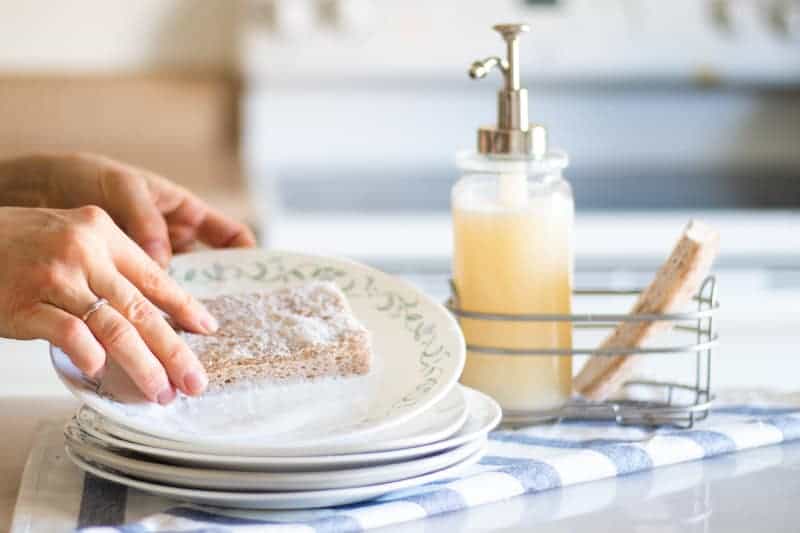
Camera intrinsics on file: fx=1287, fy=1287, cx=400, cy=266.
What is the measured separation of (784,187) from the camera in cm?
259

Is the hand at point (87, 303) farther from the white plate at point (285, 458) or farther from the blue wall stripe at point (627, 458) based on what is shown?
the blue wall stripe at point (627, 458)

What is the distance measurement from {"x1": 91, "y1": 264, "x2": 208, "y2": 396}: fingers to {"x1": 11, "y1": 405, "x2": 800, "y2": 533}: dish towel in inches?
2.8

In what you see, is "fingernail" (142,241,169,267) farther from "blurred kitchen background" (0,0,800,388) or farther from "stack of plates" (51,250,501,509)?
"blurred kitchen background" (0,0,800,388)

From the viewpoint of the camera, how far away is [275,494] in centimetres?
71

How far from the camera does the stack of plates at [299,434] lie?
708mm

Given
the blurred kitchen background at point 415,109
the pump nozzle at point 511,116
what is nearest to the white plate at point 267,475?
the pump nozzle at point 511,116

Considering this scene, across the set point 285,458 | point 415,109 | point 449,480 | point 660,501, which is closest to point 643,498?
point 660,501

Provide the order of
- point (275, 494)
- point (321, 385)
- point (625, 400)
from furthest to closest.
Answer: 1. point (625, 400)
2. point (321, 385)
3. point (275, 494)

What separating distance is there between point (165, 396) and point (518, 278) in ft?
0.91

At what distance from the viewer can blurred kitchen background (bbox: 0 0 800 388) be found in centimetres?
228

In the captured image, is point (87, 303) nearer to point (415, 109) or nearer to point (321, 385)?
point (321, 385)

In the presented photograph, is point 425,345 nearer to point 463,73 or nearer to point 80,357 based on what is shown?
point 80,357

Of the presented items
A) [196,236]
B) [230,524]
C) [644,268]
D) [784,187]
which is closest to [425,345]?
[230,524]

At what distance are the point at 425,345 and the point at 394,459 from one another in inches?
5.6
